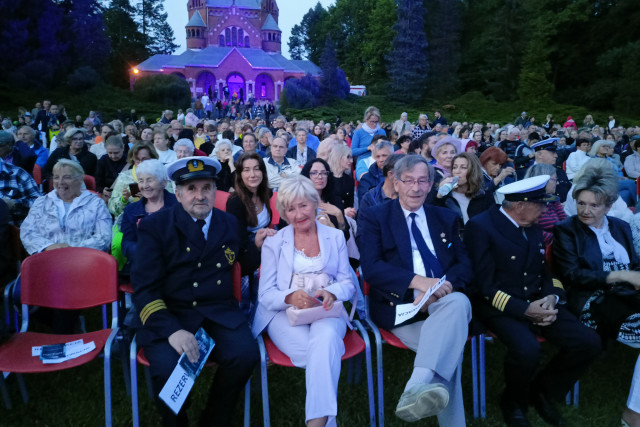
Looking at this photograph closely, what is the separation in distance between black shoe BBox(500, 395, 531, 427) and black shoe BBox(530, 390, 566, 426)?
0.19m

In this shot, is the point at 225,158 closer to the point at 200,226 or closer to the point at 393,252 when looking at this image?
the point at 200,226

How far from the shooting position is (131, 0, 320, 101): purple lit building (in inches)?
1917

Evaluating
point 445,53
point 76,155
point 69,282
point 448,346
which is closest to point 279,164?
point 76,155

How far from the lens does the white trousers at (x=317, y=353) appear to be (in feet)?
8.63

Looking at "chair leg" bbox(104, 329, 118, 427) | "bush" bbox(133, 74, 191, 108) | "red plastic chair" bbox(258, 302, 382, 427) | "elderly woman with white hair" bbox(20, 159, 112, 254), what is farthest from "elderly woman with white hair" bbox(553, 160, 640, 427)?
"bush" bbox(133, 74, 191, 108)

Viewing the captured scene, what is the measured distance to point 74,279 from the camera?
3389 millimetres

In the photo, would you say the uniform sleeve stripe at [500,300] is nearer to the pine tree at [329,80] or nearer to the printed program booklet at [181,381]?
the printed program booklet at [181,381]

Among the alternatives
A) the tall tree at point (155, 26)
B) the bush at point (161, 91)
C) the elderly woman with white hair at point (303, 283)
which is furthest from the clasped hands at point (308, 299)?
the tall tree at point (155, 26)

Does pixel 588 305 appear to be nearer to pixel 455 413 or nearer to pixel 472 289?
pixel 472 289

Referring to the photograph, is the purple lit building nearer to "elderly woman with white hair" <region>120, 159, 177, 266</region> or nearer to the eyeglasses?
"elderly woman with white hair" <region>120, 159, 177, 266</region>

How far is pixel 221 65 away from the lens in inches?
1913

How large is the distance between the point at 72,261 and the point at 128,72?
51986mm

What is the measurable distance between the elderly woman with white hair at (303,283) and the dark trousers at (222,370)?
0.75 feet

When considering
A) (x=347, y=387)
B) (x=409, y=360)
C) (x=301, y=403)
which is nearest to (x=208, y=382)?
(x=301, y=403)
